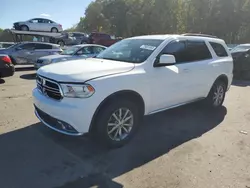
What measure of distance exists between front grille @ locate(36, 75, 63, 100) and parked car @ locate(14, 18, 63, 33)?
21.5 m

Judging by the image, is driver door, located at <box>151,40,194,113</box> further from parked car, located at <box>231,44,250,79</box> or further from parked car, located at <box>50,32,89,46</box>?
parked car, located at <box>50,32,89,46</box>

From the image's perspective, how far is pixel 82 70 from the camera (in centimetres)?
412

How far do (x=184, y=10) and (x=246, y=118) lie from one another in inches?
1514

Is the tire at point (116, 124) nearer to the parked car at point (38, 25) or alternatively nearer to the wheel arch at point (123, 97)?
the wheel arch at point (123, 97)

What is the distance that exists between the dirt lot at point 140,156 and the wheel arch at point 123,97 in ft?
1.85

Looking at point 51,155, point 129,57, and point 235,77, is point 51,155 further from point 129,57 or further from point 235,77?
point 235,77

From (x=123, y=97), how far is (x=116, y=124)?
44 cm

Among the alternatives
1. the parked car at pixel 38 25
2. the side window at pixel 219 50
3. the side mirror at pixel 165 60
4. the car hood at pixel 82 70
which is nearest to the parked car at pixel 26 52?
the parked car at pixel 38 25

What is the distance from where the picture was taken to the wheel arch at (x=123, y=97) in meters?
3.94

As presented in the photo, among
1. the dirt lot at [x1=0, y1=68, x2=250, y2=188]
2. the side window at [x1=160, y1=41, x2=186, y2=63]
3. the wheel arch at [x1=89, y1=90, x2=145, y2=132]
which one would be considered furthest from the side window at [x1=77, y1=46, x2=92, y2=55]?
the wheel arch at [x1=89, y1=90, x2=145, y2=132]

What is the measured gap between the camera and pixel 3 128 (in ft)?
16.9

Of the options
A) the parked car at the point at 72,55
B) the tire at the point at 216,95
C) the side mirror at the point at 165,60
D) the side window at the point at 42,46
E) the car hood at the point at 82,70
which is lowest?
the tire at the point at 216,95

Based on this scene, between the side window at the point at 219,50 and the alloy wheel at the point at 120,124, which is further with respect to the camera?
the side window at the point at 219,50

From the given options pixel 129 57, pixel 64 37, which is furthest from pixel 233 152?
pixel 64 37
